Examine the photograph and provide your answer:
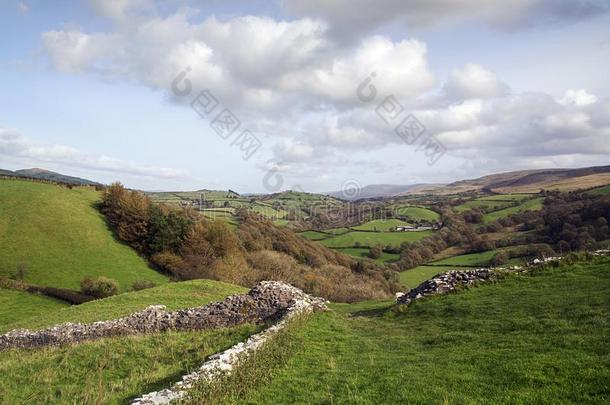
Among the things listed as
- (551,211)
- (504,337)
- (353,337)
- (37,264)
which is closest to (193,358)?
(353,337)

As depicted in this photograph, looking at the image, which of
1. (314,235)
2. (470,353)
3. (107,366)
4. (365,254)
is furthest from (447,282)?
(314,235)

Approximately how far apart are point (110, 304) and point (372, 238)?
93756 mm

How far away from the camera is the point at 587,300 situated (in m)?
14.8

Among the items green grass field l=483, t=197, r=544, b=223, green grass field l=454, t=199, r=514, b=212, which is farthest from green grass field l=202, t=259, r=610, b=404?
green grass field l=454, t=199, r=514, b=212

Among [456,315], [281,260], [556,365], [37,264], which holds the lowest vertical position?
[281,260]

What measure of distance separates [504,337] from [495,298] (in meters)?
5.90

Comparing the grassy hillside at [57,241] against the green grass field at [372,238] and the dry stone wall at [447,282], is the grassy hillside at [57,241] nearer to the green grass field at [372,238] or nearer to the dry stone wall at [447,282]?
the dry stone wall at [447,282]

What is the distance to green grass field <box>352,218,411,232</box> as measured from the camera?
5059 inches

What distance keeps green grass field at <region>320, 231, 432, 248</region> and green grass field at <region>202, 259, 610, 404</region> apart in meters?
91.6

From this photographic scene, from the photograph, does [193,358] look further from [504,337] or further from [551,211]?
[551,211]

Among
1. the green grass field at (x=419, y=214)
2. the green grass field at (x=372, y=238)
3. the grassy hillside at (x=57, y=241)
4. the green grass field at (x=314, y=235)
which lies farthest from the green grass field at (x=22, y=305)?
the green grass field at (x=419, y=214)

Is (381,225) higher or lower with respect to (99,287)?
lower

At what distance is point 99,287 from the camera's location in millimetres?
44344

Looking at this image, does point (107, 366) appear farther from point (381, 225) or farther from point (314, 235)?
point (381, 225)
